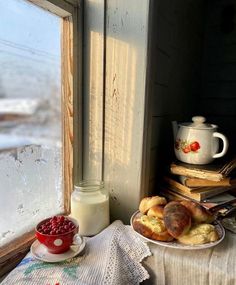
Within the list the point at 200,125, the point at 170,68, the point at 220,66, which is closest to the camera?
the point at 200,125

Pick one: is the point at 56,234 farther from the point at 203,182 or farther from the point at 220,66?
the point at 220,66

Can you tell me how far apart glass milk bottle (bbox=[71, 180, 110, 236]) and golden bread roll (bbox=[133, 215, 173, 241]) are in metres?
0.11

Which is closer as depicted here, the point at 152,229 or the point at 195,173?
the point at 152,229

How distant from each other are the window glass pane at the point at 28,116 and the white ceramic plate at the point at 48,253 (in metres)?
0.07

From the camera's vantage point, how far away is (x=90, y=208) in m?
0.74

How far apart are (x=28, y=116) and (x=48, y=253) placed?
34cm

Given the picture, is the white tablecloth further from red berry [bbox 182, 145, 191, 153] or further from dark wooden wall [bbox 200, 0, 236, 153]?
dark wooden wall [bbox 200, 0, 236, 153]

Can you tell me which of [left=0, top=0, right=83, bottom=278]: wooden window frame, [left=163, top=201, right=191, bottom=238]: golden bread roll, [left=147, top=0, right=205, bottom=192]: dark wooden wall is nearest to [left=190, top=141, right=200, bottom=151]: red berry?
[left=147, top=0, right=205, bottom=192]: dark wooden wall

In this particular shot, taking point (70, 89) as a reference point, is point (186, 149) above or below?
below

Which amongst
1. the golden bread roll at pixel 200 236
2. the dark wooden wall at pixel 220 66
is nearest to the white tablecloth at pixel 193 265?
the golden bread roll at pixel 200 236

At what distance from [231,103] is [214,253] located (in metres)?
0.79

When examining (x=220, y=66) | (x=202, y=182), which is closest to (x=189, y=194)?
(x=202, y=182)

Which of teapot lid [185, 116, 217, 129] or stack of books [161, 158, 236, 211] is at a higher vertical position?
teapot lid [185, 116, 217, 129]

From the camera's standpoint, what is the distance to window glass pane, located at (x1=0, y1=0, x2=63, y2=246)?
0.61 m
